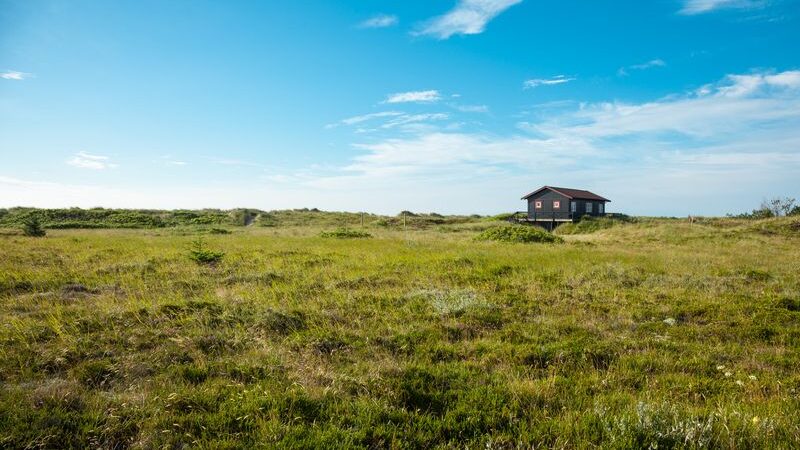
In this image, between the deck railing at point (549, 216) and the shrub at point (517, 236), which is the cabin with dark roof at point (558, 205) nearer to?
the deck railing at point (549, 216)

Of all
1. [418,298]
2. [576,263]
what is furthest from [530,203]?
[418,298]

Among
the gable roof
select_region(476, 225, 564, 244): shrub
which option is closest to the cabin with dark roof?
the gable roof

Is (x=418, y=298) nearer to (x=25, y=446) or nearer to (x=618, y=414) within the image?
(x=618, y=414)

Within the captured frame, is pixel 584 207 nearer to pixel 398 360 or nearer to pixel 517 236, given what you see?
pixel 517 236

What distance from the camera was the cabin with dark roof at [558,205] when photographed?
5966 centimetres

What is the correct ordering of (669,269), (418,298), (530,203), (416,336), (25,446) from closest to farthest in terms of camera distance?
(25,446), (416,336), (418,298), (669,269), (530,203)

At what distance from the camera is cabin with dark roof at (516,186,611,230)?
59.7 metres

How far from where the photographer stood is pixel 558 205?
6056 cm

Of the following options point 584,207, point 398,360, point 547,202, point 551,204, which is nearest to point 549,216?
point 551,204

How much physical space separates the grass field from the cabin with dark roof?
4588 cm

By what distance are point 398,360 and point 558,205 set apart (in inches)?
2278

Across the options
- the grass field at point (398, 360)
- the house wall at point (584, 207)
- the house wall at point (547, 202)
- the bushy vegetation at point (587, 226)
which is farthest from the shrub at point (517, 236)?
the house wall at point (584, 207)

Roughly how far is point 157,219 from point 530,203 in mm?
51094

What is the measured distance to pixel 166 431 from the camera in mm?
4703
